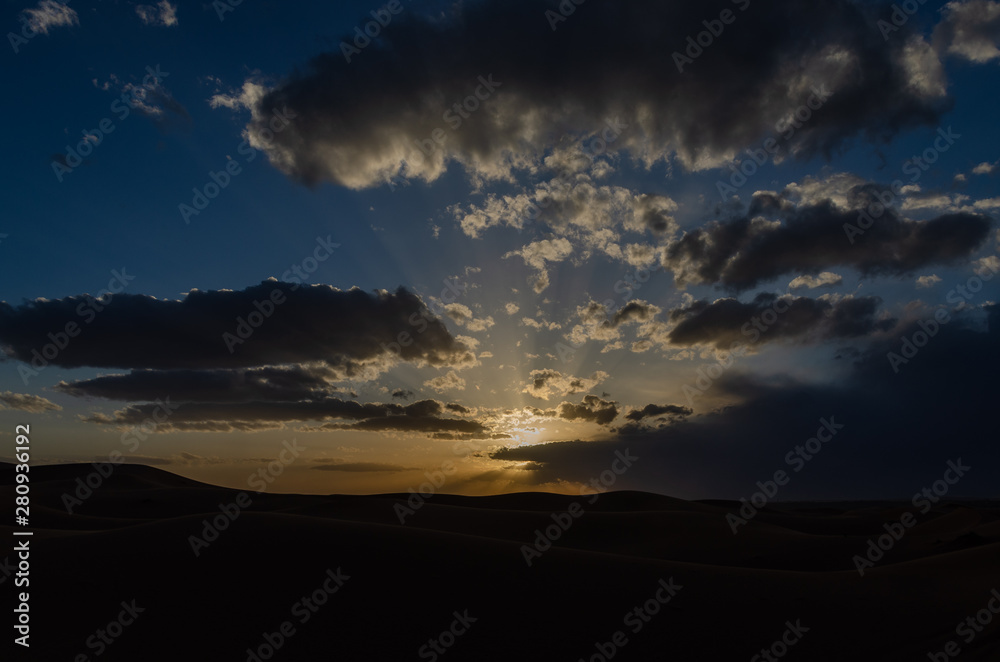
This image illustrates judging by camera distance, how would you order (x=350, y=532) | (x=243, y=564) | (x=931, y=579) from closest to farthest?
(x=243, y=564), (x=931, y=579), (x=350, y=532)

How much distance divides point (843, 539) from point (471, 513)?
11.6m

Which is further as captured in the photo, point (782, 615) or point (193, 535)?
point (193, 535)

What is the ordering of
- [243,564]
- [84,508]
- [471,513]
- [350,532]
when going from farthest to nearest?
1. [84,508]
2. [471,513]
3. [350,532]
4. [243,564]

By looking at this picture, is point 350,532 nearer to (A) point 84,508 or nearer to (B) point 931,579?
(B) point 931,579

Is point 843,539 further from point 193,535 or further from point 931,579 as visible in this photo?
point 193,535

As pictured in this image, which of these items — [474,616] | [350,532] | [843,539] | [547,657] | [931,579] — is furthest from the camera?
[843,539]

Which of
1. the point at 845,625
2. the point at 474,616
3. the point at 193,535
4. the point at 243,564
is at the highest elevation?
the point at 193,535

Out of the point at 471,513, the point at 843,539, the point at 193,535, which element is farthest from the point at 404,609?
the point at 843,539

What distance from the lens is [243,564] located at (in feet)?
25.8

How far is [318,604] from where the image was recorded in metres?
6.89

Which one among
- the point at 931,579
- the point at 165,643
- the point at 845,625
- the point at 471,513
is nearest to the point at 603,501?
the point at 471,513

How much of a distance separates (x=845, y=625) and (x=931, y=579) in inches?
132

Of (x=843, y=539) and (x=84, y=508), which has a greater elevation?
(x=84, y=508)

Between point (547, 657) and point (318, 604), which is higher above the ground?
point (318, 604)
